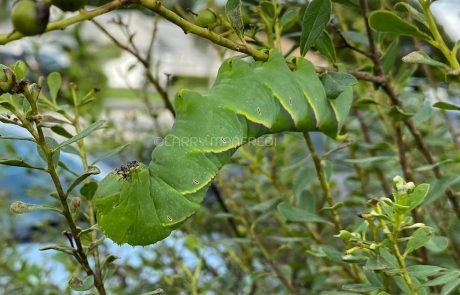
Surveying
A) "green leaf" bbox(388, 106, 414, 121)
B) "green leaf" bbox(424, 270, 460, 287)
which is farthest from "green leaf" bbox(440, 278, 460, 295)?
"green leaf" bbox(388, 106, 414, 121)

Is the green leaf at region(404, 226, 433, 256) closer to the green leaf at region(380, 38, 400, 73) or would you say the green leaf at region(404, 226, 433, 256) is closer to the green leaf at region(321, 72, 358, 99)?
the green leaf at region(321, 72, 358, 99)

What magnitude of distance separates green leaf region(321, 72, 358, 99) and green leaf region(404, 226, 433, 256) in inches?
7.9

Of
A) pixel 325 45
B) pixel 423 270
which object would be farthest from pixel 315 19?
pixel 423 270

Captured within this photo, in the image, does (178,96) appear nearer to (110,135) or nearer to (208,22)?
(208,22)

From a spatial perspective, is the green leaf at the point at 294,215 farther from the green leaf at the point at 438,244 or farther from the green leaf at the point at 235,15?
the green leaf at the point at 235,15

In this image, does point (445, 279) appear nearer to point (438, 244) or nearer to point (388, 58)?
point (438, 244)

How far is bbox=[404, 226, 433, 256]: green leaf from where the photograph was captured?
645 mm

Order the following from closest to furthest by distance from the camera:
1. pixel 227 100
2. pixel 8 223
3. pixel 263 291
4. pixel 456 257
Answer: pixel 227 100 → pixel 456 257 → pixel 263 291 → pixel 8 223

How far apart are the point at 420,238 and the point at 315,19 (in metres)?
0.28

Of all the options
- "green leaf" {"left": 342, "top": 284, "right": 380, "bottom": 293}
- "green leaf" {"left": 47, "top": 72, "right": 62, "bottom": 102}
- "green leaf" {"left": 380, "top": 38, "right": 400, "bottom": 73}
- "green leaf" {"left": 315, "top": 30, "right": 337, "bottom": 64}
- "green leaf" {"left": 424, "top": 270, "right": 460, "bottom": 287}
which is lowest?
"green leaf" {"left": 342, "top": 284, "right": 380, "bottom": 293}

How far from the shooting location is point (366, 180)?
1497 mm

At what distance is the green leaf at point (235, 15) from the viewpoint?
0.71 m

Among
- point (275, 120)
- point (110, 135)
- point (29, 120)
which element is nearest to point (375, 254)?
point (275, 120)

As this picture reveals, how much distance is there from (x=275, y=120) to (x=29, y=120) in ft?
1.17
